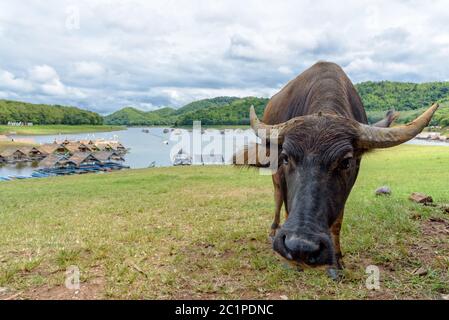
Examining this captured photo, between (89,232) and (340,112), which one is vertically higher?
(340,112)

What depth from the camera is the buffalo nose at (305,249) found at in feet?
8.60

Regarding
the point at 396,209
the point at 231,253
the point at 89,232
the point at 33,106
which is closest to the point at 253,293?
the point at 231,253

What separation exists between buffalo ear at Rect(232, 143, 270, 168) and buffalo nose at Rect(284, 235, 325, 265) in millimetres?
1760

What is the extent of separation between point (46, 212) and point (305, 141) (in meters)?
8.63

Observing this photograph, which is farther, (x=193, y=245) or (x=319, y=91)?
(x=193, y=245)

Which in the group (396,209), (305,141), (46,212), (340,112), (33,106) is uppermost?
(33,106)

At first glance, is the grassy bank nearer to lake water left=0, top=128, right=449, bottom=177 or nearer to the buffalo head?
lake water left=0, top=128, right=449, bottom=177

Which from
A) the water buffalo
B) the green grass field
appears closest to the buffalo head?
the water buffalo

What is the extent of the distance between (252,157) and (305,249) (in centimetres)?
240

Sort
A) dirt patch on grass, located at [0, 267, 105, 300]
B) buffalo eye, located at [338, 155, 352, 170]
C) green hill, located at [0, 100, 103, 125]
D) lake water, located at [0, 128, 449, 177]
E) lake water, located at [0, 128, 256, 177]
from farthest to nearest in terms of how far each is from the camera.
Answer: green hill, located at [0, 100, 103, 125], lake water, located at [0, 128, 256, 177], lake water, located at [0, 128, 449, 177], dirt patch on grass, located at [0, 267, 105, 300], buffalo eye, located at [338, 155, 352, 170]

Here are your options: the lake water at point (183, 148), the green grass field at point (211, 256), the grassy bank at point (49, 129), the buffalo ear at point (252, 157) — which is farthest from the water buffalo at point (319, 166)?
the grassy bank at point (49, 129)

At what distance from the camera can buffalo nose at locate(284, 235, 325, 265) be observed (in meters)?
2.62

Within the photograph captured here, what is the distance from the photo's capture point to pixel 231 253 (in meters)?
4.98
